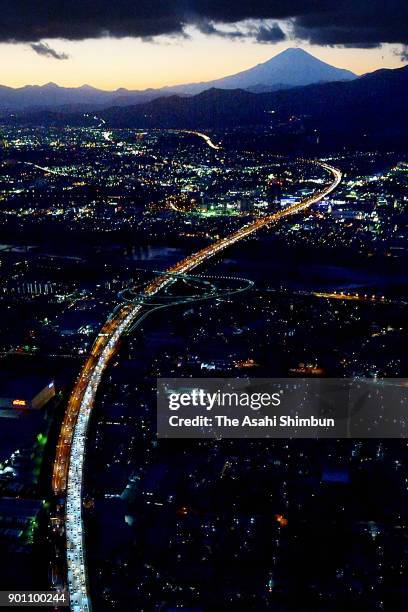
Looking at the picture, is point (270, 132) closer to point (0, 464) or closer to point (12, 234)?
point (12, 234)

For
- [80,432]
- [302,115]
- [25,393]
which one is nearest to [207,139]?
[302,115]

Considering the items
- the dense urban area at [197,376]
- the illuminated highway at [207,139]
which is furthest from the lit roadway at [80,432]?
the illuminated highway at [207,139]

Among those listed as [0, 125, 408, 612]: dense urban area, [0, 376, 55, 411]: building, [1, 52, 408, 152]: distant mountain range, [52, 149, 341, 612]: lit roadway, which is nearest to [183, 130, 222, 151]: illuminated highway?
[1, 52, 408, 152]: distant mountain range

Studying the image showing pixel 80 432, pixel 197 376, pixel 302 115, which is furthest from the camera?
pixel 302 115

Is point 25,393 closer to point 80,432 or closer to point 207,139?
point 80,432

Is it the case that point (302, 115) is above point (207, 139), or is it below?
above

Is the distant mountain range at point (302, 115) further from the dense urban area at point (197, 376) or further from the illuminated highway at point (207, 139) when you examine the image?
the dense urban area at point (197, 376)

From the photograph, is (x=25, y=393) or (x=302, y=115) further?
(x=302, y=115)

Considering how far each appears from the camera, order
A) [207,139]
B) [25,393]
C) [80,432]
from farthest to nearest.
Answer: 1. [207,139]
2. [25,393]
3. [80,432]

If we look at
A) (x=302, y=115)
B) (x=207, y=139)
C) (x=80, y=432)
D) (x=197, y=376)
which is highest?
(x=302, y=115)
